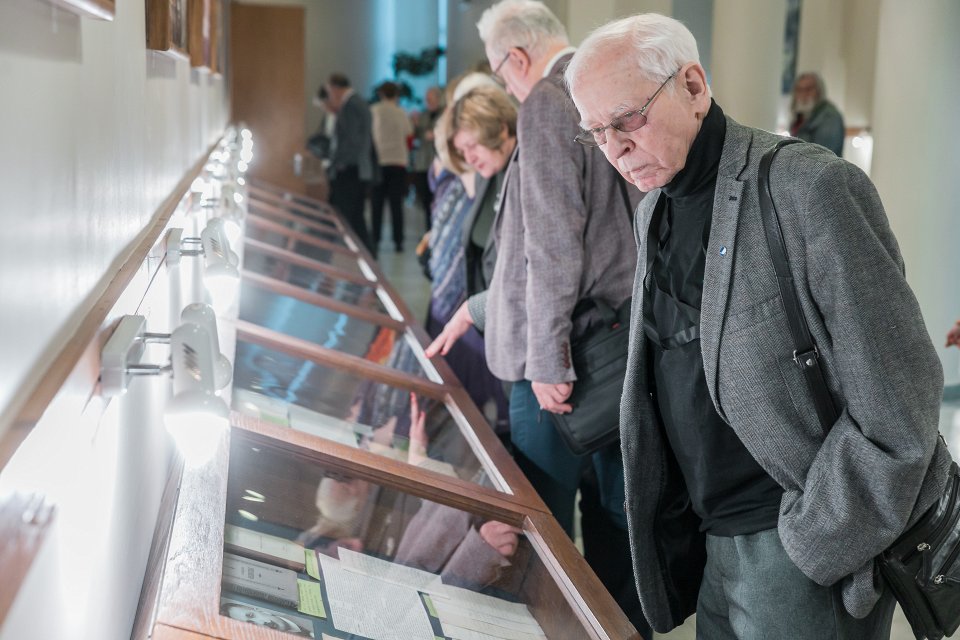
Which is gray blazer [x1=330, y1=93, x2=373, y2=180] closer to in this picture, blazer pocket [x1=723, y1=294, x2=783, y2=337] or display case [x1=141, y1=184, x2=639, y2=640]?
display case [x1=141, y1=184, x2=639, y2=640]

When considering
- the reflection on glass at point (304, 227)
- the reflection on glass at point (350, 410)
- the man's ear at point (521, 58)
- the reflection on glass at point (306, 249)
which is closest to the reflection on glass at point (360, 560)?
the reflection on glass at point (350, 410)

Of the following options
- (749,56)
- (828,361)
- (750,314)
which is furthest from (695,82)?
(749,56)

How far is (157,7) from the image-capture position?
85.3 inches

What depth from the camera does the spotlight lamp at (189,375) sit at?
1.05 metres

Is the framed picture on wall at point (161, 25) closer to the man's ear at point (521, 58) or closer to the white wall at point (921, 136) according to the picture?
the man's ear at point (521, 58)

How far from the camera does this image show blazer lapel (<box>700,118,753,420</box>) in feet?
4.93

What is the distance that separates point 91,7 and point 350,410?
151cm

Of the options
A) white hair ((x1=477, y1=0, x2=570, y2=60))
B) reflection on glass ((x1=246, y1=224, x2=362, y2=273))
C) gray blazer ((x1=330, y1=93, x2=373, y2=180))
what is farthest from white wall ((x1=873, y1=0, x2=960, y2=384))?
gray blazer ((x1=330, y1=93, x2=373, y2=180))

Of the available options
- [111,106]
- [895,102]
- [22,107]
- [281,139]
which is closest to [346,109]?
[281,139]

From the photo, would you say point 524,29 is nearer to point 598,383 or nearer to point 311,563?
point 598,383

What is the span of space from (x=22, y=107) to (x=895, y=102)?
5.74 m

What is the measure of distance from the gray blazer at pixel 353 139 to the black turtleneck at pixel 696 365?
27.9 feet

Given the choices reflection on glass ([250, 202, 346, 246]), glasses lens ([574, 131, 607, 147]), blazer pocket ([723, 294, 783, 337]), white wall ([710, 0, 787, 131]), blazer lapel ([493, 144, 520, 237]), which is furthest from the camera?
white wall ([710, 0, 787, 131])

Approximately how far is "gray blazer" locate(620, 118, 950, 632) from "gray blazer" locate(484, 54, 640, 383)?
0.85m
